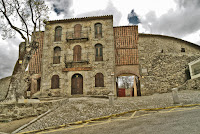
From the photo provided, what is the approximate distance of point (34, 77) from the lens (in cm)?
1623

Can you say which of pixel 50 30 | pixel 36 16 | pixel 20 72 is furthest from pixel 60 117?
pixel 50 30

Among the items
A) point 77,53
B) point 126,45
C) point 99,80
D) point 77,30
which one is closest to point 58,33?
point 77,30

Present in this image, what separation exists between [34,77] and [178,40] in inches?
697

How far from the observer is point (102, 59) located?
16047mm

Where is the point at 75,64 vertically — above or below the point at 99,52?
below

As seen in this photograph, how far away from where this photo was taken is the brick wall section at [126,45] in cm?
1599

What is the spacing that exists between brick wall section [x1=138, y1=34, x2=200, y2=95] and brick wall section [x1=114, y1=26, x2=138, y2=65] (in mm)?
697

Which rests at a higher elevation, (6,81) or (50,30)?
(50,30)

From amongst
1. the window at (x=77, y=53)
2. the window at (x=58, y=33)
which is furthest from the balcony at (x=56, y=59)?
the window at (x=58, y=33)

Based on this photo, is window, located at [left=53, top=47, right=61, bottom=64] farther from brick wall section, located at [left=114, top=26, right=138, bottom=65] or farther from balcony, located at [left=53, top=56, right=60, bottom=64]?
brick wall section, located at [left=114, top=26, right=138, bottom=65]

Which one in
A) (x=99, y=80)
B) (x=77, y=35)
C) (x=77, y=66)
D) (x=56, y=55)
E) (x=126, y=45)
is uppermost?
(x=77, y=35)

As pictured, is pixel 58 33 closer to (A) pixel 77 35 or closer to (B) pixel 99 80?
(A) pixel 77 35

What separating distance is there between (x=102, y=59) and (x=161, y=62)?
6.70m

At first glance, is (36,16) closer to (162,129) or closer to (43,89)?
(43,89)
